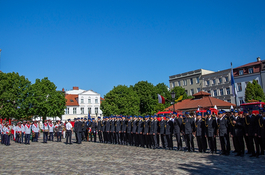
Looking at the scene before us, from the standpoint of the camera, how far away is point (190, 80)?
80312 mm

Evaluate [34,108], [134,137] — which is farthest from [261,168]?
[34,108]

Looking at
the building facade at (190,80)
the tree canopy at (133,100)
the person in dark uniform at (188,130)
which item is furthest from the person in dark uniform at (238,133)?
the building facade at (190,80)

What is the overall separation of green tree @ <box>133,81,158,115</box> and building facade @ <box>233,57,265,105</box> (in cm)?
2217

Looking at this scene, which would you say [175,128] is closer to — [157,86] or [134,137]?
[134,137]

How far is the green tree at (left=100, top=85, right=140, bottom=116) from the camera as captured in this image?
64.0 metres

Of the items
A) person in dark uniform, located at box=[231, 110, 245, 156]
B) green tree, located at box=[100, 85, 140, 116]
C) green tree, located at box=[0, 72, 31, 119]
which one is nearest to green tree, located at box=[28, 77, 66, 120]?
green tree, located at box=[0, 72, 31, 119]

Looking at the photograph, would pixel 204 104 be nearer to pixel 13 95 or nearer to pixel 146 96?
pixel 146 96

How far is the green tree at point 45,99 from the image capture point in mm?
51659

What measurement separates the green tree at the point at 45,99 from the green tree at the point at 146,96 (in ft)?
73.0

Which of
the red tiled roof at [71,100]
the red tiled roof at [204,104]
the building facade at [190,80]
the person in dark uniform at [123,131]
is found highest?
the building facade at [190,80]

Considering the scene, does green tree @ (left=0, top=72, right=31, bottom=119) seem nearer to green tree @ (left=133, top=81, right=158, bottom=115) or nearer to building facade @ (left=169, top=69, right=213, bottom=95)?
green tree @ (left=133, top=81, right=158, bottom=115)

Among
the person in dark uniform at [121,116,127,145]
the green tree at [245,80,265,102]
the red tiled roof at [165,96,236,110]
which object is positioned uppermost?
the green tree at [245,80,265,102]

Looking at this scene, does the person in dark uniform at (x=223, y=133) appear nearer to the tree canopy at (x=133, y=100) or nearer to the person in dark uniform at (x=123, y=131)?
the person in dark uniform at (x=123, y=131)

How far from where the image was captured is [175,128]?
15.2 meters
